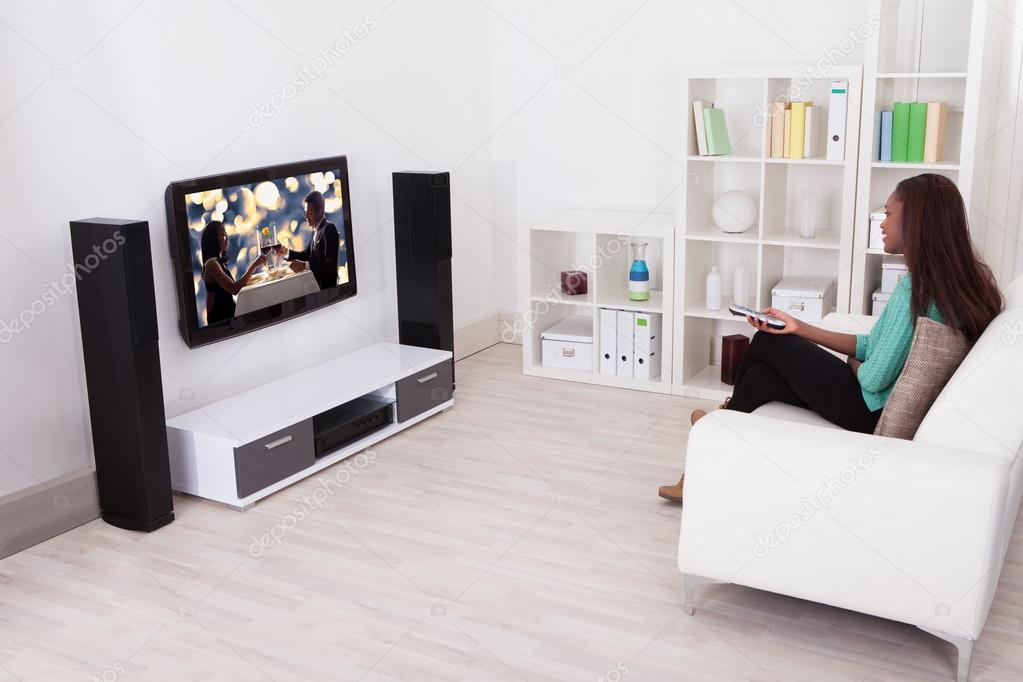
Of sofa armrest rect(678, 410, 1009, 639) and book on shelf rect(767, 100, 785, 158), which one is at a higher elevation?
book on shelf rect(767, 100, 785, 158)

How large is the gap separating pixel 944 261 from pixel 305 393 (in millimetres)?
2458

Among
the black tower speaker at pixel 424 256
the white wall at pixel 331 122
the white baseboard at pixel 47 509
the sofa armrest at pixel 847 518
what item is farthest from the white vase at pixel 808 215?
the white baseboard at pixel 47 509

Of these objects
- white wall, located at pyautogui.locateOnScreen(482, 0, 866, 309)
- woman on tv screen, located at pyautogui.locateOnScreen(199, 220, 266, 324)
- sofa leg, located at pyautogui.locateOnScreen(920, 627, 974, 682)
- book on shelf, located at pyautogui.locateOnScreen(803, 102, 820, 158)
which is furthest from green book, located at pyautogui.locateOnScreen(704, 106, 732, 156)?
sofa leg, located at pyautogui.locateOnScreen(920, 627, 974, 682)

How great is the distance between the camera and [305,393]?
4117 mm

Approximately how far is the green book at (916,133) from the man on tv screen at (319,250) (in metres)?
2.50

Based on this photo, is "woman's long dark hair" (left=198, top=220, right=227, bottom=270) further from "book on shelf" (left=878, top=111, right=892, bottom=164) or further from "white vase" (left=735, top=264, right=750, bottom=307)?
"book on shelf" (left=878, top=111, right=892, bottom=164)

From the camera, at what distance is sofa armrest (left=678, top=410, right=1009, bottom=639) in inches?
95.9

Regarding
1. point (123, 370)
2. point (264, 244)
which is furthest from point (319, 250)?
point (123, 370)

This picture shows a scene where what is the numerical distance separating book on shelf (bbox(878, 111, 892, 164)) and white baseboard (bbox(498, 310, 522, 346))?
2271mm

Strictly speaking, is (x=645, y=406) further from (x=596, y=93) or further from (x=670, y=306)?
(x=596, y=93)

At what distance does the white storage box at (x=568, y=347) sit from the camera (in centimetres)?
512

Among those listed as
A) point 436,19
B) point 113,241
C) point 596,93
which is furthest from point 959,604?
point 436,19

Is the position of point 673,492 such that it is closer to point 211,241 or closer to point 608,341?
point 608,341

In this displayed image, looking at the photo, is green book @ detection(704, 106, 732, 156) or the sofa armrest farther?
green book @ detection(704, 106, 732, 156)
